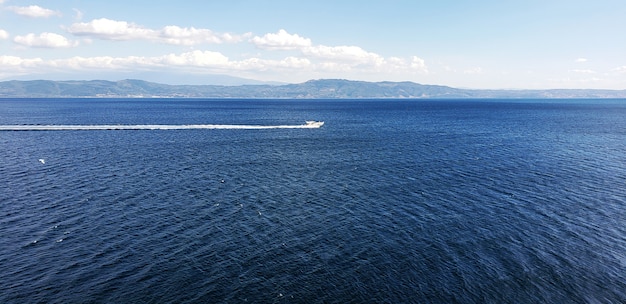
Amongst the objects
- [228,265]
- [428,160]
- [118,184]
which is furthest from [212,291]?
[428,160]

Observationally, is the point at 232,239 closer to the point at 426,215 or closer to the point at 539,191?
the point at 426,215

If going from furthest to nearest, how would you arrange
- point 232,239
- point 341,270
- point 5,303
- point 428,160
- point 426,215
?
point 428,160, point 426,215, point 232,239, point 341,270, point 5,303

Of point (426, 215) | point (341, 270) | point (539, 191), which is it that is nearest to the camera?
point (341, 270)

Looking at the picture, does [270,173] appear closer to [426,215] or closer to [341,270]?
[426,215]

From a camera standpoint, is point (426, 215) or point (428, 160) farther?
point (428, 160)

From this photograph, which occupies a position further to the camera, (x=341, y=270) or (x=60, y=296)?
(x=341, y=270)

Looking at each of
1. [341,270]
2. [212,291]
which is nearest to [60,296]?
[212,291]
